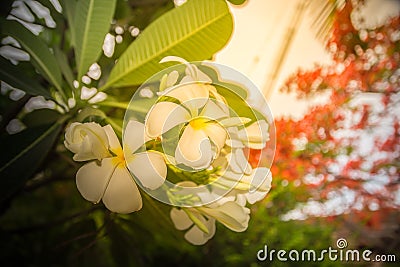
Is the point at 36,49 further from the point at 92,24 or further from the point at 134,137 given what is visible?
the point at 134,137

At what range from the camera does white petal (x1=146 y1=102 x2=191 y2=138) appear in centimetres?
27

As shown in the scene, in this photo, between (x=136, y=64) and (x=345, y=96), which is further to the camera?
(x=345, y=96)

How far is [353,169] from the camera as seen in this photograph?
3.19ft

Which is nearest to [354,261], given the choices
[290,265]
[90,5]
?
[290,265]

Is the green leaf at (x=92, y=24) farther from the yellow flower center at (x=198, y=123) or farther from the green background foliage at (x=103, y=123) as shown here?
the yellow flower center at (x=198, y=123)

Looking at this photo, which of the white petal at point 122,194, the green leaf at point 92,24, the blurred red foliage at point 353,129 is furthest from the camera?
the blurred red foliage at point 353,129

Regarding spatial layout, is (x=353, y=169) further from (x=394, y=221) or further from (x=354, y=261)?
(x=354, y=261)

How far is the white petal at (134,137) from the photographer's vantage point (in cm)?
28

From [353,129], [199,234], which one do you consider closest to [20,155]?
[199,234]

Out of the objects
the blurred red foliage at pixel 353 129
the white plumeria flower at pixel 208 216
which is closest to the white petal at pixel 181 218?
the white plumeria flower at pixel 208 216

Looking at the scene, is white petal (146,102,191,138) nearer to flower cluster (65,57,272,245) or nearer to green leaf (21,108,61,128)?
flower cluster (65,57,272,245)

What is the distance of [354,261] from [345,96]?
0.50 m

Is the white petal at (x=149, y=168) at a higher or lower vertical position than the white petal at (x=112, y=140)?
lower

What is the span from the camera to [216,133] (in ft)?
0.93
